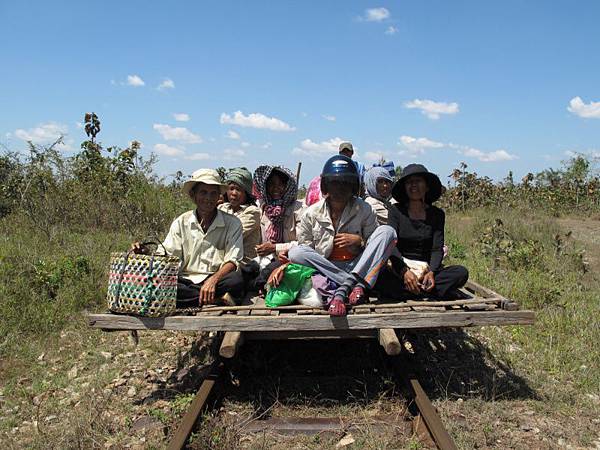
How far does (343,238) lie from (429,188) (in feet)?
3.79

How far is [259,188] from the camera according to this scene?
5.05 metres

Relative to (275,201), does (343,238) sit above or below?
below

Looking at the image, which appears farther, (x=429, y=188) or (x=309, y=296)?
(x=429, y=188)

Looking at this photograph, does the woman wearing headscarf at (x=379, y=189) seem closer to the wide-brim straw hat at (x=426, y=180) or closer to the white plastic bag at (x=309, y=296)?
the wide-brim straw hat at (x=426, y=180)

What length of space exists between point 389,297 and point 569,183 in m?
17.8

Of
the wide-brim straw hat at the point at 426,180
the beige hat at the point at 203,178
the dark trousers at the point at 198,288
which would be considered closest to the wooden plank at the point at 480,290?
the wide-brim straw hat at the point at 426,180

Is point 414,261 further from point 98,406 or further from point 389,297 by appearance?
point 98,406

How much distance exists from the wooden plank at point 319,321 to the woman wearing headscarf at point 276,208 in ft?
4.48

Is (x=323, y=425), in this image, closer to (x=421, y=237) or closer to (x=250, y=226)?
(x=421, y=237)

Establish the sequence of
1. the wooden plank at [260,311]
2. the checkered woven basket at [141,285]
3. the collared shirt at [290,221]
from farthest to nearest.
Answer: the collared shirt at [290,221]
the wooden plank at [260,311]
the checkered woven basket at [141,285]

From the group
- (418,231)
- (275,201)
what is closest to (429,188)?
(418,231)

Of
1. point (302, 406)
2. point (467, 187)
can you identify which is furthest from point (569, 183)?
point (302, 406)

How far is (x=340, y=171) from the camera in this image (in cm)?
393

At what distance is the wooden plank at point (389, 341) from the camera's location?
10.9 ft
